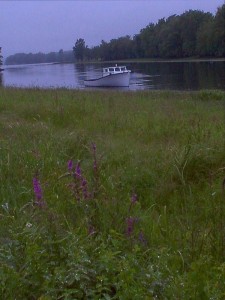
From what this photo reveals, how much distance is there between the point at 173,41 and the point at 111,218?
339 feet

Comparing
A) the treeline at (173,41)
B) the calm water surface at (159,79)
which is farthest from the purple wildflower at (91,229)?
the treeline at (173,41)

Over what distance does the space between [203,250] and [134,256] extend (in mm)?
560

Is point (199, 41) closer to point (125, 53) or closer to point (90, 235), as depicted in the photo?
point (125, 53)

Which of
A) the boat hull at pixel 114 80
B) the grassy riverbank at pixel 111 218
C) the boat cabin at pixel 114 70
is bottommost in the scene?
the boat hull at pixel 114 80

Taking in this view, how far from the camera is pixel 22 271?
108 inches

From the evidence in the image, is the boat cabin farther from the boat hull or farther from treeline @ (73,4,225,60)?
treeline @ (73,4,225,60)

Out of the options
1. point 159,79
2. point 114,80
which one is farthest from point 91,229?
point 159,79

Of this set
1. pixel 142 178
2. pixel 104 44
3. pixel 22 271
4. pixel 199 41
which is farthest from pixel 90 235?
pixel 104 44

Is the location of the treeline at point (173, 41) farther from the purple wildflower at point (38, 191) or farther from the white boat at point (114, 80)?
the purple wildflower at point (38, 191)

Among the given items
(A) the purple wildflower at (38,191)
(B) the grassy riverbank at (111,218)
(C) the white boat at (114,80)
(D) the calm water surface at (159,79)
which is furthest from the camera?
(C) the white boat at (114,80)

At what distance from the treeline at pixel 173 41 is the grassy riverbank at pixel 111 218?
79.1 meters

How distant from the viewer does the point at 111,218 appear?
12.1 ft

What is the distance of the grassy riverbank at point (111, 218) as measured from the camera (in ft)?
8.72

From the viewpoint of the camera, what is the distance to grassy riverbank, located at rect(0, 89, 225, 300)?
8.72ft
